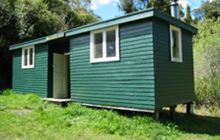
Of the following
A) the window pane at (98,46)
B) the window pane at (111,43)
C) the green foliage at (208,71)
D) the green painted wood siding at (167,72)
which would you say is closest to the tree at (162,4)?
the green foliage at (208,71)

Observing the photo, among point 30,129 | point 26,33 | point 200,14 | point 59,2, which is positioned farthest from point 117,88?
point 200,14

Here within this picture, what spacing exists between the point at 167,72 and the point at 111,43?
204cm

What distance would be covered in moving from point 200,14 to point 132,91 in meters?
33.7

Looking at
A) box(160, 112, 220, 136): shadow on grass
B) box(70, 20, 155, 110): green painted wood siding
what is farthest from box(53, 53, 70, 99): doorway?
→ box(160, 112, 220, 136): shadow on grass

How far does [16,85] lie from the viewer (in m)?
13.6

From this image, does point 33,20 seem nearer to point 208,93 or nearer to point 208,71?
point 208,71

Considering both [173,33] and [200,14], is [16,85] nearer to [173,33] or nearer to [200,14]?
[173,33]

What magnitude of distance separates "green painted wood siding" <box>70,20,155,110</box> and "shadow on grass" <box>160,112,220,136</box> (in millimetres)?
1217

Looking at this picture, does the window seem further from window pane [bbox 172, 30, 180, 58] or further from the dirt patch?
window pane [bbox 172, 30, 180, 58]

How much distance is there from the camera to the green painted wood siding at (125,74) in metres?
7.44

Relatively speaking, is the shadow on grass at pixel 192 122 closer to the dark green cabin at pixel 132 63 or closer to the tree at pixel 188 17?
the dark green cabin at pixel 132 63

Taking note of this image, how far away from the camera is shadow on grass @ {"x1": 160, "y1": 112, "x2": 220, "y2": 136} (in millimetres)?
7444

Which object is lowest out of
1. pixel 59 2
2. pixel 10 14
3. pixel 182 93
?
pixel 182 93

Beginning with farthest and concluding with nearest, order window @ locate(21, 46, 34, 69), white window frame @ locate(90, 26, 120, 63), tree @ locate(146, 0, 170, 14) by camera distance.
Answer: tree @ locate(146, 0, 170, 14) → window @ locate(21, 46, 34, 69) → white window frame @ locate(90, 26, 120, 63)
